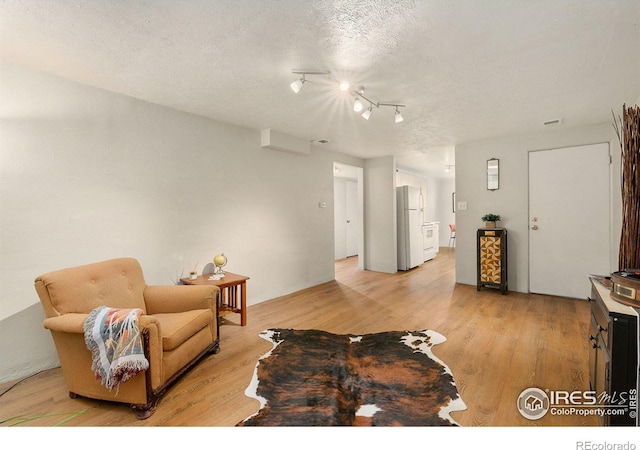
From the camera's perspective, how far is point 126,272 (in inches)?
96.4

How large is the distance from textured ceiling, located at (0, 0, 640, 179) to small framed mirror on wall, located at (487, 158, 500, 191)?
115 cm

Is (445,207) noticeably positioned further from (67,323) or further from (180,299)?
(67,323)

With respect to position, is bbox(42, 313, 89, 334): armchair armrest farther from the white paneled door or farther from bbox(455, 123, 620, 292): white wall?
the white paneled door

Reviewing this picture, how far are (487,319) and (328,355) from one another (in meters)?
1.98

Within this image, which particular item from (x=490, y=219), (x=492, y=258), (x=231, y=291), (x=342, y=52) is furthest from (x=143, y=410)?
(x=490, y=219)

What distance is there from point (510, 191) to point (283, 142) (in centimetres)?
342

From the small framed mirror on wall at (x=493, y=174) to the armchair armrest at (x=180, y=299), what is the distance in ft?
13.9

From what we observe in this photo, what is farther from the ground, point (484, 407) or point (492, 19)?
point (492, 19)

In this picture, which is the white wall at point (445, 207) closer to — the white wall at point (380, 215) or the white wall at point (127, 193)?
the white wall at point (380, 215)

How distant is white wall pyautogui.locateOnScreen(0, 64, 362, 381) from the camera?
2.23m

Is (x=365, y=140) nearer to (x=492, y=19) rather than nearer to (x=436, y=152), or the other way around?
(x=436, y=152)

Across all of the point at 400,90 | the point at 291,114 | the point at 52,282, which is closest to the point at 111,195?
the point at 52,282

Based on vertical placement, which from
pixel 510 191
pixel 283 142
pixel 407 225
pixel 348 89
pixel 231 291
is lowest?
pixel 231 291

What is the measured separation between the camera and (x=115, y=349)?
1.73 metres
